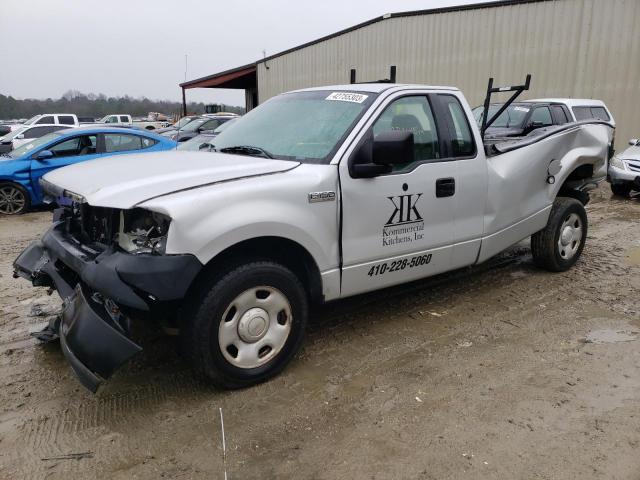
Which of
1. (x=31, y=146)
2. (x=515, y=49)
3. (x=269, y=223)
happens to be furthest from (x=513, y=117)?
(x=31, y=146)

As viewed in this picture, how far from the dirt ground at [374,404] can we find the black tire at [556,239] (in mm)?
854

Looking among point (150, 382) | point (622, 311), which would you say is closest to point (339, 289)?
point (150, 382)

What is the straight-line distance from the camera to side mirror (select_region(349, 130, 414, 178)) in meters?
3.26

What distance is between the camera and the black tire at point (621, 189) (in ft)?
36.0

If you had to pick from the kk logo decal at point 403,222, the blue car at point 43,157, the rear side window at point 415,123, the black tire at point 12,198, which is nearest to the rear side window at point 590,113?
the rear side window at point 415,123

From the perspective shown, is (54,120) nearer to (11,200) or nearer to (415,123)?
(11,200)

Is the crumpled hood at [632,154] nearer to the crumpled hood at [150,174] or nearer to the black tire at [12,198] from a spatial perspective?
the crumpled hood at [150,174]

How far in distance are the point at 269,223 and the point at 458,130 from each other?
6.45 feet

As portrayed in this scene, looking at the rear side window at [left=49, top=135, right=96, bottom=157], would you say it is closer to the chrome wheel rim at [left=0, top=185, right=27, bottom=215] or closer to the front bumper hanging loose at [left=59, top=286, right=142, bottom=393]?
the chrome wheel rim at [left=0, top=185, right=27, bottom=215]

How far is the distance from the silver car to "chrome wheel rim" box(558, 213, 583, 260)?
6.22m

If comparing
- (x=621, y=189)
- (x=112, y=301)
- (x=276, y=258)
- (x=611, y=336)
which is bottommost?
(x=611, y=336)

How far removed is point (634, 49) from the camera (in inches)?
531

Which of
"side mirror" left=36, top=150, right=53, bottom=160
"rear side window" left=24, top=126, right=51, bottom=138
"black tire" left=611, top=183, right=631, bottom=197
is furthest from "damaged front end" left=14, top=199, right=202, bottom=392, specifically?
"rear side window" left=24, top=126, right=51, bottom=138

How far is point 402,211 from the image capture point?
3.72m
